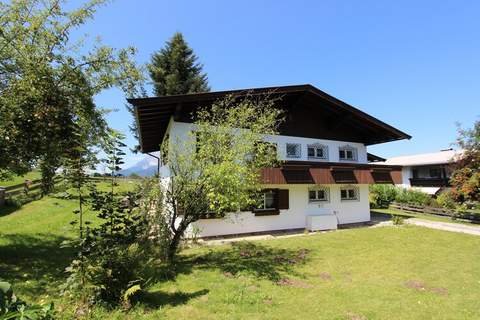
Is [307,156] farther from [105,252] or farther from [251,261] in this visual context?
[105,252]

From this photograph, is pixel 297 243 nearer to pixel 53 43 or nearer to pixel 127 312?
pixel 127 312

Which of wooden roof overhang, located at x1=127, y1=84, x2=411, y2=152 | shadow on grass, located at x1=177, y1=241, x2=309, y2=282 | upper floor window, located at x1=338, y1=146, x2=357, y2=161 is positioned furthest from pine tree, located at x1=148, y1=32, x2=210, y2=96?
shadow on grass, located at x1=177, y1=241, x2=309, y2=282

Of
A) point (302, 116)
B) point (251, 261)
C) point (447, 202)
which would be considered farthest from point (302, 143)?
point (447, 202)

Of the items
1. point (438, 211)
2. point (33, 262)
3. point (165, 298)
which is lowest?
point (165, 298)

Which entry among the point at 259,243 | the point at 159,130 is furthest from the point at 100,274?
the point at 159,130

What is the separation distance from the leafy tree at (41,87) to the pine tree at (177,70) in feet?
65.4

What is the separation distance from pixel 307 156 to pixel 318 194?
2.35m

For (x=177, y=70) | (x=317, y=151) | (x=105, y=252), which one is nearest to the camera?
(x=105, y=252)

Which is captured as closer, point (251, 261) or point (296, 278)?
point (296, 278)

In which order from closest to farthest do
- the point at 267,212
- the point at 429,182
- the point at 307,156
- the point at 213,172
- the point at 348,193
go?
1. the point at 213,172
2. the point at 267,212
3. the point at 307,156
4. the point at 348,193
5. the point at 429,182

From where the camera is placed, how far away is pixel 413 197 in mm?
25953

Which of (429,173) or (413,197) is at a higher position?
(429,173)

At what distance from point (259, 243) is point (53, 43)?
34.8ft

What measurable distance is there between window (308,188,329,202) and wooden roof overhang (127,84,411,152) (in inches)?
125
